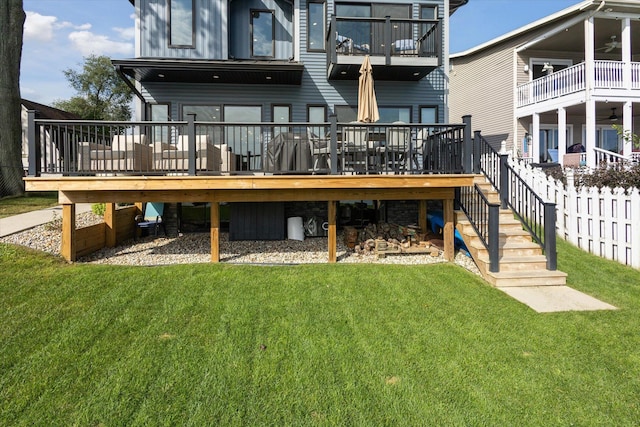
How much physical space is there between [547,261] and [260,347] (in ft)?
16.5

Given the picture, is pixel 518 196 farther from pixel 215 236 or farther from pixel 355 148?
pixel 215 236

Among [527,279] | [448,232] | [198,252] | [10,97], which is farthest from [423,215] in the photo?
[10,97]

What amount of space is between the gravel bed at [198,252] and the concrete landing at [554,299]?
3.65ft

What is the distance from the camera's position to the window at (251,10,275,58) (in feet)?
34.0

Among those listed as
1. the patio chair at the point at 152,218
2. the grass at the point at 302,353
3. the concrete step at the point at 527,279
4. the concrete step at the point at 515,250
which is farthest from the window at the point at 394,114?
the patio chair at the point at 152,218

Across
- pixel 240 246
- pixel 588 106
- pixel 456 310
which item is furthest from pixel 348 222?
pixel 588 106

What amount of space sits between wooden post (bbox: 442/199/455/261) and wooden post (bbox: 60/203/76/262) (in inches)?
277

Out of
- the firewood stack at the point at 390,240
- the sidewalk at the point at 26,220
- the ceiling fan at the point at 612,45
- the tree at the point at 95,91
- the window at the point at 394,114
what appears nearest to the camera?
the sidewalk at the point at 26,220

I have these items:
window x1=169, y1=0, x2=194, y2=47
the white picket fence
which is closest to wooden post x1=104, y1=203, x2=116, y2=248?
window x1=169, y1=0, x2=194, y2=47

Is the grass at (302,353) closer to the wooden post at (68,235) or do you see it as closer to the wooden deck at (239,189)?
the wooden post at (68,235)

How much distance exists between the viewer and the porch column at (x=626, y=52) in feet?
41.8

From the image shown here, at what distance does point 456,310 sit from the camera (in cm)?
→ 453

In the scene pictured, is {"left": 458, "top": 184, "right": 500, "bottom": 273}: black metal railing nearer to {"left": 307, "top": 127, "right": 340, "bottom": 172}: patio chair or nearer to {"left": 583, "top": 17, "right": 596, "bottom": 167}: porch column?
{"left": 307, "top": 127, "right": 340, "bottom": 172}: patio chair

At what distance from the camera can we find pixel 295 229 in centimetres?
909
